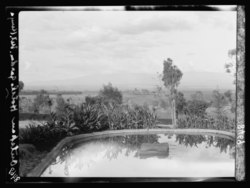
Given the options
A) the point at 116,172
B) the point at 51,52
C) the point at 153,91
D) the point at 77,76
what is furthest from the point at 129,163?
the point at 51,52

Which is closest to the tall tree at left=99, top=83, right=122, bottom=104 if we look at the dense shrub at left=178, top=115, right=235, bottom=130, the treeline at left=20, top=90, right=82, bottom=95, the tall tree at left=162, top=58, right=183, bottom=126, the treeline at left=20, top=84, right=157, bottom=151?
the treeline at left=20, top=84, right=157, bottom=151

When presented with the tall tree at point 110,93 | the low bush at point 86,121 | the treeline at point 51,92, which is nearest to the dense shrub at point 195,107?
the low bush at point 86,121

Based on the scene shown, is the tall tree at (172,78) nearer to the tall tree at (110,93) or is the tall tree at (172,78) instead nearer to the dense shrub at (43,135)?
the tall tree at (110,93)

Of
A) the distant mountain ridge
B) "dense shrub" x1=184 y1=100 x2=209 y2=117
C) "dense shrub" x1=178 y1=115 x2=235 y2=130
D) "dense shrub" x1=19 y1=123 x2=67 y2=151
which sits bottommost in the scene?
"dense shrub" x1=19 y1=123 x2=67 y2=151

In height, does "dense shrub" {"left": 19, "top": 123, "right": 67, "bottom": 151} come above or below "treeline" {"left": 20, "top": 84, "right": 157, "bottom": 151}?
below

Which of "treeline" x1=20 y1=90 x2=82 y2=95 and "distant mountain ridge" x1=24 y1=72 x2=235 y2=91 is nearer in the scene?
"treeline" x1=20 y1=90 x2=82 y2=95

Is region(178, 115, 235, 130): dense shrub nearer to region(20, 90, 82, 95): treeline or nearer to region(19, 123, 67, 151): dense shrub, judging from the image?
region(20, 90, 82, 95): treeline
